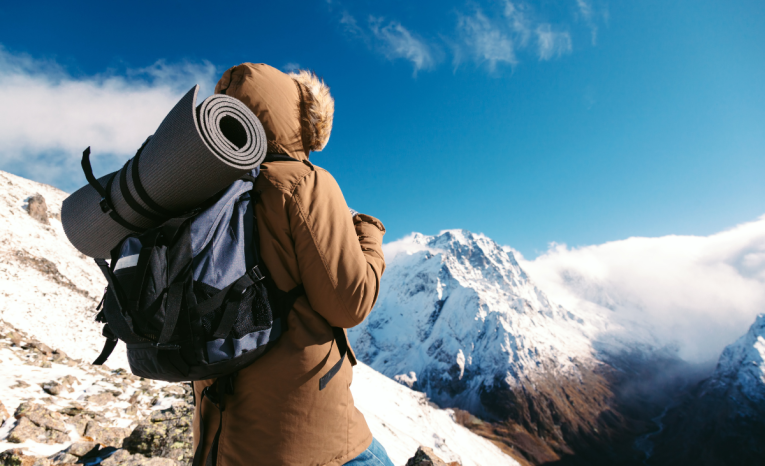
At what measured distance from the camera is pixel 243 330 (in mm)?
1643

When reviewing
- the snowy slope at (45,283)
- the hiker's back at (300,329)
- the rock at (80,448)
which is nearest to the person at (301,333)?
the hiker's back at (300,329)

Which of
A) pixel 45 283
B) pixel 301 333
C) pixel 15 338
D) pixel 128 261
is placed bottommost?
pixel 301 333

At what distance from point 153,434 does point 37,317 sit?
22576mm

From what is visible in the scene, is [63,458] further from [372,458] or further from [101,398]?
[372,458]

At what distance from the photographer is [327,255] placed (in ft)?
5.74

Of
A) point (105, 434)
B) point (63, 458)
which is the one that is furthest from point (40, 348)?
point (63, 458)

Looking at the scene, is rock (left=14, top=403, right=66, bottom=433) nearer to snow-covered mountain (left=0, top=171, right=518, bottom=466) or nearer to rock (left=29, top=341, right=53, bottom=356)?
snow-covered mountain (left=0, top=171, right=518, bottom=466)

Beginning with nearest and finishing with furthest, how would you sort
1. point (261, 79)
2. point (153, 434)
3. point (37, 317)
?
point (261, 79)
point (153, 434)
point (37, 317)

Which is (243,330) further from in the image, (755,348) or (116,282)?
(755,348)

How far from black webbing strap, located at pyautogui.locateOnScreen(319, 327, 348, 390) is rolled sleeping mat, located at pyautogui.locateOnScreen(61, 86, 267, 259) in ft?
3.34

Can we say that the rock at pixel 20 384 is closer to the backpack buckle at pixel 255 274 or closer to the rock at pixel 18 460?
the rock at pixel 18 460

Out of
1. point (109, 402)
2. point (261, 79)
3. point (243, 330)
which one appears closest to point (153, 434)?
point (109, 402)

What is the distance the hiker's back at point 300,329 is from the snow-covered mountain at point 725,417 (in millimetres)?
188544

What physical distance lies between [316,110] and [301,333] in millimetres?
1367
